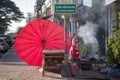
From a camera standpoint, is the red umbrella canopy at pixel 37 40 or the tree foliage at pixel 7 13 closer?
the red umbrella canopy at pixel 37 40

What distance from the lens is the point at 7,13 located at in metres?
84.5

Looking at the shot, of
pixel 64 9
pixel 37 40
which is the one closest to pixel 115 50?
pixel 64 9

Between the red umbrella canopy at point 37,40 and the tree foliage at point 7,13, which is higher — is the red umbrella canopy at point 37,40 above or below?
below

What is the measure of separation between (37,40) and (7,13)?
226 feet

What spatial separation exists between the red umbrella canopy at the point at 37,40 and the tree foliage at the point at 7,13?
219 ft

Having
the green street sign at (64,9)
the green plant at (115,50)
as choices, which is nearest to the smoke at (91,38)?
the green street sign at (64,9)

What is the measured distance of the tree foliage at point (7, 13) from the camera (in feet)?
275

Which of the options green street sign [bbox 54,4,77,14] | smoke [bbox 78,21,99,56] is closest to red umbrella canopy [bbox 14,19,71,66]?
green street sign [bbox 54,4,77,14]

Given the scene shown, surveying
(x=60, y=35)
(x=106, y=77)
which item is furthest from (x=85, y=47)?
(x=106, y=77)

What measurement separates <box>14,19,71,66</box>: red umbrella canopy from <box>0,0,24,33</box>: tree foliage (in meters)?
66.6

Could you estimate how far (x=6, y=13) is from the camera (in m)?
84.5

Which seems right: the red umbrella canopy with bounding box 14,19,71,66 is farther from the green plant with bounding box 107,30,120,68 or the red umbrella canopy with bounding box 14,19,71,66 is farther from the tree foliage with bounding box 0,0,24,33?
the tree foliage with bounding box 0,0,24,33

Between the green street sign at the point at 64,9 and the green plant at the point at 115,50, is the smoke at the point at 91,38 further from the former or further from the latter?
the green plant at the point at 115,50

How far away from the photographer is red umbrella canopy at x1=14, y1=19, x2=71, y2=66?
16.5 meters
